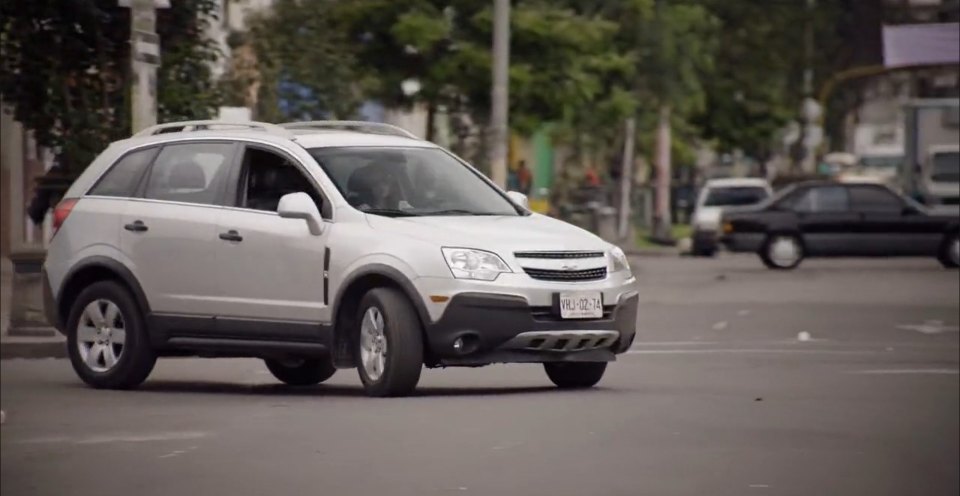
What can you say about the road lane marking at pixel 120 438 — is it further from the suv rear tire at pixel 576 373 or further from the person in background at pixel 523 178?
the person in background at pixel 523 178

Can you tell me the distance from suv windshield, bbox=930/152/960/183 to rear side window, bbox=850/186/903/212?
8698mm

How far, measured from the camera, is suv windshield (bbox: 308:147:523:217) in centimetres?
901

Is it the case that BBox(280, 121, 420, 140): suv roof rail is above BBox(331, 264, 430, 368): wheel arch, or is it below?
above

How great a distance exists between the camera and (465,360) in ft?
35.3

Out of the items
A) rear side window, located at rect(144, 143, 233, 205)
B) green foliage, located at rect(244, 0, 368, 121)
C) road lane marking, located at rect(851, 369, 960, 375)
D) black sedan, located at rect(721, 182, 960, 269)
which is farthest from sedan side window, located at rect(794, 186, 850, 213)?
rear side window, located at rect(144, 143, 233, 205)

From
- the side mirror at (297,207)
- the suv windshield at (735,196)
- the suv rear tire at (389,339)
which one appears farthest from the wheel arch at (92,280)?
the suv windshield at (735,196)

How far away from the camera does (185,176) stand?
35.9 ft

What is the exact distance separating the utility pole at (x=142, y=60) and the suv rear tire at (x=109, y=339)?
2438 millimetres

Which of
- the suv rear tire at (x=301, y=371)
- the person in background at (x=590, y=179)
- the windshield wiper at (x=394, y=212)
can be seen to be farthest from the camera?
A: the person in background at (x=590, y=179)

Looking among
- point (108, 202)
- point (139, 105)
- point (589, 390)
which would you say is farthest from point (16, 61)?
point (589, 390)

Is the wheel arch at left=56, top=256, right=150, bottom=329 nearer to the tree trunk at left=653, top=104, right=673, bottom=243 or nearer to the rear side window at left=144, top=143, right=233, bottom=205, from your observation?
the rear side window at left=144, top=143, right=233, bottom=205

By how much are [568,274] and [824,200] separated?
1200 inches

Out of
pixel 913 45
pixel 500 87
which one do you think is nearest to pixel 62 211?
pixel 500 87

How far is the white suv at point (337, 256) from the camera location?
9695 millimetres
